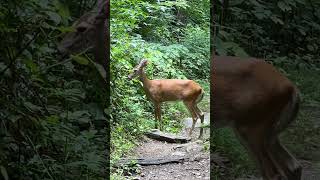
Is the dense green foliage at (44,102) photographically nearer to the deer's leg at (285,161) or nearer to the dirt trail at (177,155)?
the dirt trail at (177,155)

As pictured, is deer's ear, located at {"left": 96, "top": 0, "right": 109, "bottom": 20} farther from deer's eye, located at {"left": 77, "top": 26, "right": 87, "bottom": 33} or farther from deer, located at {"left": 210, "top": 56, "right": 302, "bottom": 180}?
deer, located at {"left": 210, "top": 56, "right": 302, "bottom": 180}

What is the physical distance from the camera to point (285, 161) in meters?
2.71

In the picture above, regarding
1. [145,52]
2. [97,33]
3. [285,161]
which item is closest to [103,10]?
[97,33]

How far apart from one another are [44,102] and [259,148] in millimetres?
1167

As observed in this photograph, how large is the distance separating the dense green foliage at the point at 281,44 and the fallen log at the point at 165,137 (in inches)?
11.5

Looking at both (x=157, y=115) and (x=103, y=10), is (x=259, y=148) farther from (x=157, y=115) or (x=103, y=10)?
(x=103, y=10)

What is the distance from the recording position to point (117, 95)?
298 cm

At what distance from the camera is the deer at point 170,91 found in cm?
295

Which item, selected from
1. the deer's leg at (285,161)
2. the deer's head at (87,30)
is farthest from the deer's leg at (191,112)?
the deer's head at (87,30)

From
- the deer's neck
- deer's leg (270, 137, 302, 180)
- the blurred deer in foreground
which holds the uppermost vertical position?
the blurred deer in foreground

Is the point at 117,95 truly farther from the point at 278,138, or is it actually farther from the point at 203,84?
the point at 278,138

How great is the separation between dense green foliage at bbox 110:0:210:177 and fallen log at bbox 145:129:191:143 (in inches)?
1.6

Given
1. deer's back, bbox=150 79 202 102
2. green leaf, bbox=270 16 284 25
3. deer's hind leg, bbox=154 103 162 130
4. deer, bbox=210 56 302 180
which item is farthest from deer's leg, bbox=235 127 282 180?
green leaf, bbox=270 16 284 25

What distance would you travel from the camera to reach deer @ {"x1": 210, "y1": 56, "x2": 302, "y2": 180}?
8.82 ft
